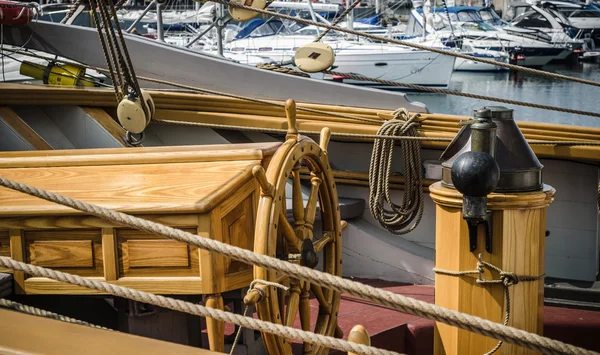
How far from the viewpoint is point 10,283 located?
8.62ft

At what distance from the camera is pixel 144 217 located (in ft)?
8.26

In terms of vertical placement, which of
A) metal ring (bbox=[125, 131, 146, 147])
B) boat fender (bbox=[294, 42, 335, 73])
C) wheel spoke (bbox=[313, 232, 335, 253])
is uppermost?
boat fender (bbox=[294, 42, 335, 73])

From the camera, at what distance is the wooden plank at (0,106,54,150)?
13.5 ft

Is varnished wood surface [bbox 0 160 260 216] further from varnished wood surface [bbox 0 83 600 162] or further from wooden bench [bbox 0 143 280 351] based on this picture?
varnished wood surface [bbox 0 83 600 162]

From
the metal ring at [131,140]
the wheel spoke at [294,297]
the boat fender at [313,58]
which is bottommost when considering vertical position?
the wheel spoke at [294,297]

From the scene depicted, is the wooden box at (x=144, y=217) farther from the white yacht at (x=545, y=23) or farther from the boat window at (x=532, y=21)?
the boat window at (x=532, y=21)

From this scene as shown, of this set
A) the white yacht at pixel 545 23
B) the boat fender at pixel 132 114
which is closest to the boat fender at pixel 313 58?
the boat fender at pixel 132 114

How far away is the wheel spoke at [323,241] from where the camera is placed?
9.55 ft

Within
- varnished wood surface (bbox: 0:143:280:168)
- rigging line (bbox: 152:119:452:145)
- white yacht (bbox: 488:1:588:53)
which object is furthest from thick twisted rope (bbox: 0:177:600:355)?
white yacht (bbox: 488:1:588:53)

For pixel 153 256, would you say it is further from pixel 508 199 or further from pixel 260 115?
pixel 260 115

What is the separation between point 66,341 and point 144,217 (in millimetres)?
922

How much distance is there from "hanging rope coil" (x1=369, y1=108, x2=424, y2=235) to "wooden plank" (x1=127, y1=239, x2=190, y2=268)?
78.2 inches

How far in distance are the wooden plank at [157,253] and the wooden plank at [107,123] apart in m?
1.85

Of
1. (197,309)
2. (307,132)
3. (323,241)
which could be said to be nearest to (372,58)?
(307,132)
